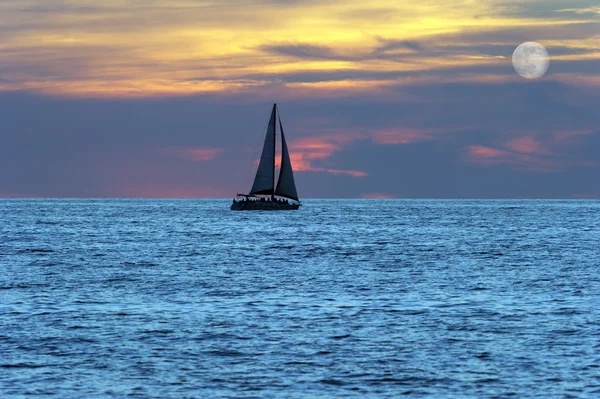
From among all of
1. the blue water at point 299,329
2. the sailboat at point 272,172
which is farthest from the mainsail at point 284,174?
the blue water at point 299,329

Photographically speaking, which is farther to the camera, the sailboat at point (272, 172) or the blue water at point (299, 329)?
the sailboat at point (272, 172)

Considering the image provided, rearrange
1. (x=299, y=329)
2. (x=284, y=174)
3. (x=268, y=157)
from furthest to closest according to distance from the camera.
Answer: (x=284, y=174)
(x=268, y=157)
(x=299, y=329)

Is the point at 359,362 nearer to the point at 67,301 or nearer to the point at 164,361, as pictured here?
the point at 164,361

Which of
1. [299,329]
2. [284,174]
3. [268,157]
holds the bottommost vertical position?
[299,329]

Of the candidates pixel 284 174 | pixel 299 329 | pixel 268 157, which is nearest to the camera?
pixel 299 329

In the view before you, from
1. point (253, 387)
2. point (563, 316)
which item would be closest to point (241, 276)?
point (563, 316)

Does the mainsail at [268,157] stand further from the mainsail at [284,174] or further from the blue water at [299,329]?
the blue water at [299,329]

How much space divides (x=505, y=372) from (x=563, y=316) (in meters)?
10.5

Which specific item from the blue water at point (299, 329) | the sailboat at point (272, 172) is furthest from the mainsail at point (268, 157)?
the blue water at point (299, 329)

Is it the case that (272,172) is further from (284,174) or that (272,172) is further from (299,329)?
(299,329)

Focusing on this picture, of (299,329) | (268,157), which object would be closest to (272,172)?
(268,157)

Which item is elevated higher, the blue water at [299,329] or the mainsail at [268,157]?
the mainsail at [268,157]

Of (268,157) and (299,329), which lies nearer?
(299,329)

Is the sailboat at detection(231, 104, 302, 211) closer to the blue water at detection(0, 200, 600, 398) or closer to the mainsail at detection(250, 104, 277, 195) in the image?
the mainsail at detection(250, 104, 277, 195)
